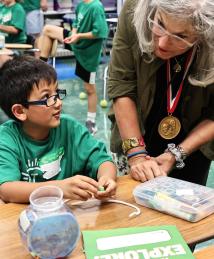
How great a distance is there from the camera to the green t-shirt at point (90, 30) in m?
4.02

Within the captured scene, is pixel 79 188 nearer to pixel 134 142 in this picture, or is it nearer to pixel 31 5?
pixel 134 142

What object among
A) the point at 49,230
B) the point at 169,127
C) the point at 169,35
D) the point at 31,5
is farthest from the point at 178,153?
the point at 31,5

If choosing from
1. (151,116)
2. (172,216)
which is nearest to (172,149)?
(151,116)

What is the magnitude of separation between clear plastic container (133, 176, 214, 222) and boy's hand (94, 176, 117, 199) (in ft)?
0.22

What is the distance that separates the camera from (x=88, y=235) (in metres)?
0.99

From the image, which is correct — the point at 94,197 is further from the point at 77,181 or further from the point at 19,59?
the point at 19,59

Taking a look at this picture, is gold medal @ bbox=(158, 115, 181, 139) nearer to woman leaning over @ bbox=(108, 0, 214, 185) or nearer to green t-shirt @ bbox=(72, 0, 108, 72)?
woman leaning over @ bbox=(108, 0, 214, 185)

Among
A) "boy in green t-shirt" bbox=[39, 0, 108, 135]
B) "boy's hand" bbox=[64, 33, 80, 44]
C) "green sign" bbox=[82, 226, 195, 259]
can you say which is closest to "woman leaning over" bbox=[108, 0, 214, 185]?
"green sign" bbox=[82, 226, 195, 259]

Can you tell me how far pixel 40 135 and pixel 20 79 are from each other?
0.67 feet

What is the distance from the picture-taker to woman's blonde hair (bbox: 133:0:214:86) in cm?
118

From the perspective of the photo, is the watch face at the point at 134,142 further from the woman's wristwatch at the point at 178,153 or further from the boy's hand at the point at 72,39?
the boy's hand at the point at 72,39

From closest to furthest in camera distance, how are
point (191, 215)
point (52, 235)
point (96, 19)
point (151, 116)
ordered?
1. point (52, 235)
2. point (191, 215)
3. point (151, 116)
4. point (96, 19)

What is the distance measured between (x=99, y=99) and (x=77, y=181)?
4.06 meters

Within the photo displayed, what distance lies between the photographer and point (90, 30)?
164 inches
